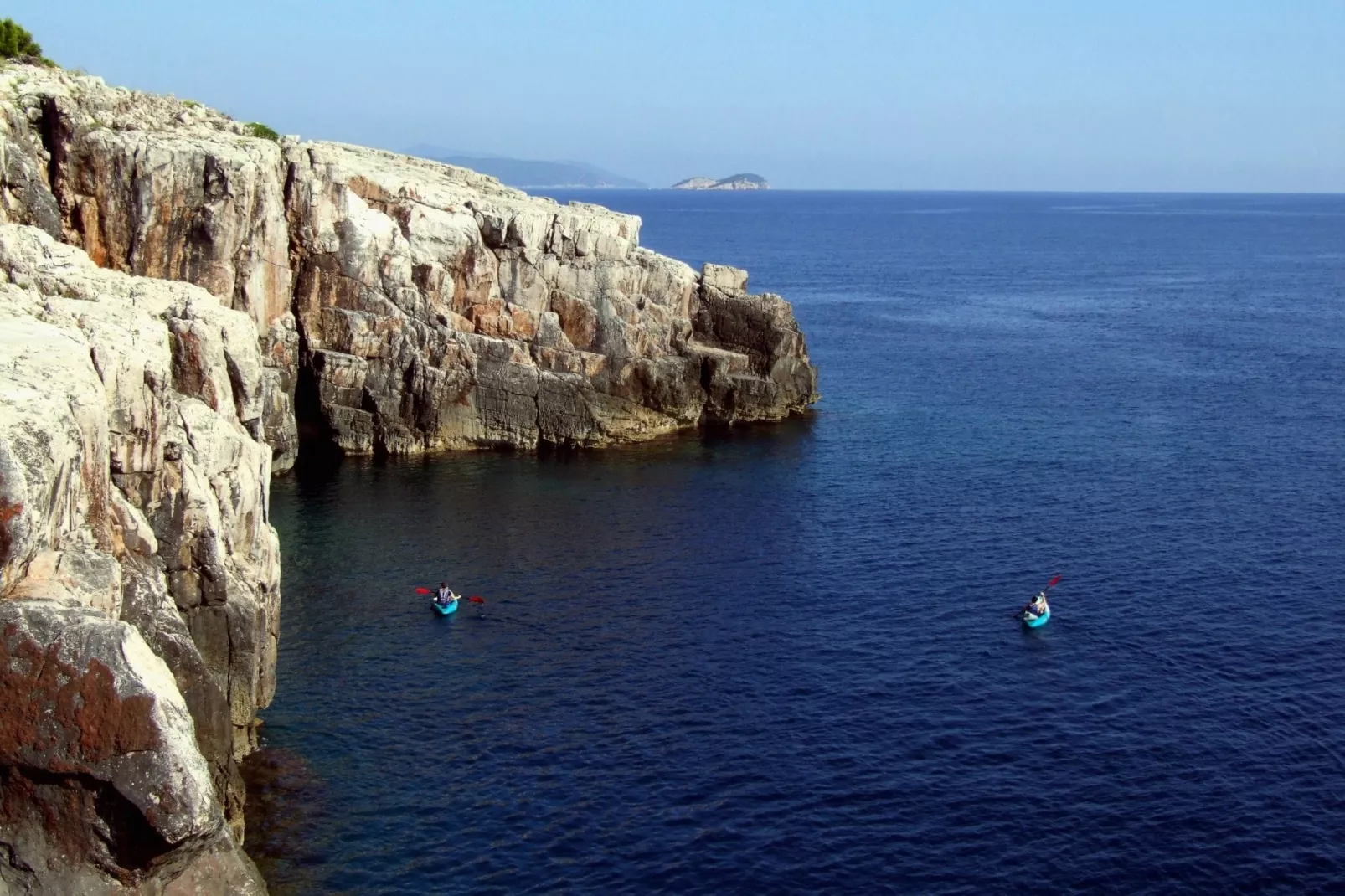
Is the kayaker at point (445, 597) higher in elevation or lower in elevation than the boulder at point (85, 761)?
lower

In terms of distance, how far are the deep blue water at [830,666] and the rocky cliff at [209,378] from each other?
518 cm

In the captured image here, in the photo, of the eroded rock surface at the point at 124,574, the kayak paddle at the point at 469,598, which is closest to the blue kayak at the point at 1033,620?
the kayak paddle at the point at 469,598

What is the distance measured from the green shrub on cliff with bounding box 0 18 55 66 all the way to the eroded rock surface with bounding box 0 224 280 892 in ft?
140

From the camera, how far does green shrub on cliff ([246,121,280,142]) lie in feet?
296

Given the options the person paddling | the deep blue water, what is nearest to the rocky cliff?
the deep blue water

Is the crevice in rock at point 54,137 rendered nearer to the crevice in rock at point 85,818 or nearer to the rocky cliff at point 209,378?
the rocky cliff at point 209,378

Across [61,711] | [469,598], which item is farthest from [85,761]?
[469,598]

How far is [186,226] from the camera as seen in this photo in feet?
262

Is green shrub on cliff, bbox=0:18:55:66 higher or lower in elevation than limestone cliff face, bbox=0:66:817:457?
higher

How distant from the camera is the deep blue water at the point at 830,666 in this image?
4384 centimetres

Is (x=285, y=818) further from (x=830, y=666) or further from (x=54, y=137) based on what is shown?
(x=54, y=137)

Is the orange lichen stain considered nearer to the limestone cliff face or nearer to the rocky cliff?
the rocky cliff

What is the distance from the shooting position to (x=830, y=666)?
191 feet

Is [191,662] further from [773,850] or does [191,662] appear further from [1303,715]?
[1303,715]
